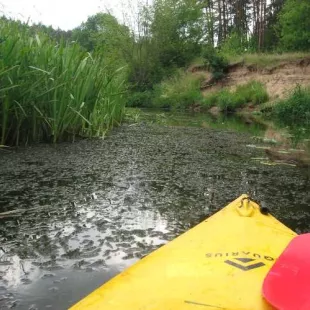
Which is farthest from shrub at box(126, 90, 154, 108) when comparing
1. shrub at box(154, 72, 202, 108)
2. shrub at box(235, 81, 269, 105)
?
shrub at box(235, 81, 269, 105)

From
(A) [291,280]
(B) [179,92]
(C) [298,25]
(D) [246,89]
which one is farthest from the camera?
(B) [179,92]

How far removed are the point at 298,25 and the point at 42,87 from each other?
13.6m

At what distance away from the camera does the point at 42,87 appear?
9.28ft

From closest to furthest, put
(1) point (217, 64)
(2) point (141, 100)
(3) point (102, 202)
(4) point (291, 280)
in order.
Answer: (4) point (291, 280) → (3) point (102, 202) → (1) point (217, 64) → (2) point (141, 100)

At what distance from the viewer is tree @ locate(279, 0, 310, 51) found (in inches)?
546

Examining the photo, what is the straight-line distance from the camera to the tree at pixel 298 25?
13859 mm

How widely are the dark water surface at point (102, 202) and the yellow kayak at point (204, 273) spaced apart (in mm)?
208

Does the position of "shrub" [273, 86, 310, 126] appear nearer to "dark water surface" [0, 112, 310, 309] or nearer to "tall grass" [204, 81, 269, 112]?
"tall grass" [204, 81, 269, 112]

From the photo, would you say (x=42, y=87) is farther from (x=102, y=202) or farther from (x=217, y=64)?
(x=217, y=64)

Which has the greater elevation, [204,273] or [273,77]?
[273,77]

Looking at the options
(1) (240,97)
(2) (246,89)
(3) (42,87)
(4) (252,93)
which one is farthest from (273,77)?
(3) (42,87)

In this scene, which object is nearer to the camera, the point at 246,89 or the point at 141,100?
the point at 246,89

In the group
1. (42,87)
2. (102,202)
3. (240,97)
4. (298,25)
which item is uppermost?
(298,25)

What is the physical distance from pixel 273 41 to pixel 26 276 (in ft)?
68.5
